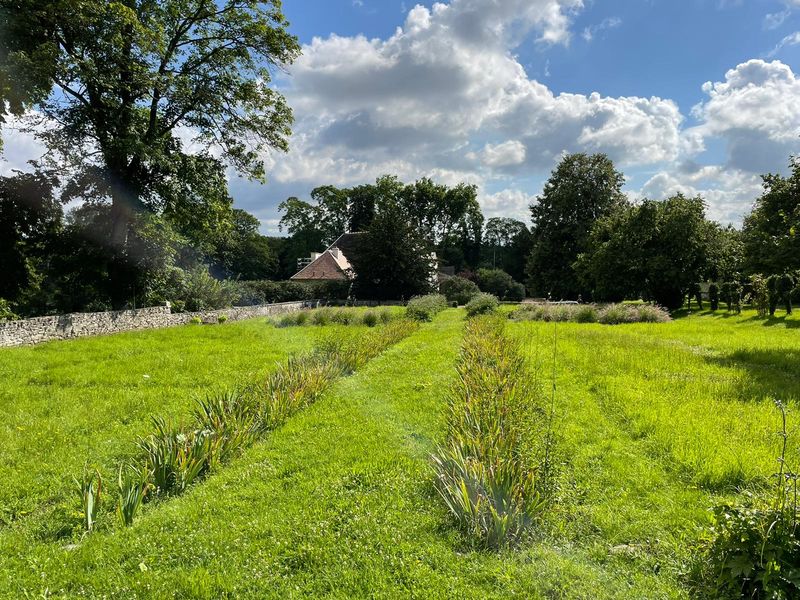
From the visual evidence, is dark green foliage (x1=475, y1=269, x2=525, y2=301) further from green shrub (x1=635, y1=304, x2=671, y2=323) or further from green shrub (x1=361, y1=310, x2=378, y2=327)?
green shrub (x1=361, y1=310, x2=378, y2=327)

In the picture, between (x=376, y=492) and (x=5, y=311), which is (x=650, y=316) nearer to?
(x=376, y=492)

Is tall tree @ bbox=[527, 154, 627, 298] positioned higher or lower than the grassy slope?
higher

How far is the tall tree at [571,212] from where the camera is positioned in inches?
1527

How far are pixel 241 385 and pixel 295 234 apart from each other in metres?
62.5

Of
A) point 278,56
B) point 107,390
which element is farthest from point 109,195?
point 107,390

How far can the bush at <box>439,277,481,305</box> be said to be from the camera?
38594 mm

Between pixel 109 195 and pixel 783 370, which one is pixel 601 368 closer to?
pixel 783 370

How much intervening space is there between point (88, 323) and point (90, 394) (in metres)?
9.81

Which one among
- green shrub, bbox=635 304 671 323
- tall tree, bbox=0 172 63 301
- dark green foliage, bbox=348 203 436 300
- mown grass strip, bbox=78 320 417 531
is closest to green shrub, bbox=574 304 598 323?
green shrub, bbox=635 304 671 323

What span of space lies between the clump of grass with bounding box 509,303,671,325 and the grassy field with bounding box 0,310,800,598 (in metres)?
12.1

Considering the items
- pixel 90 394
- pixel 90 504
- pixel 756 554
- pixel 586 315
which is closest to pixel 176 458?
pixel 90 504

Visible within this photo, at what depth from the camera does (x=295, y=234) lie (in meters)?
68.2

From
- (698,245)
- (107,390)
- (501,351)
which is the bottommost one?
(107,390)

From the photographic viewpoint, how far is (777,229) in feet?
44.9
